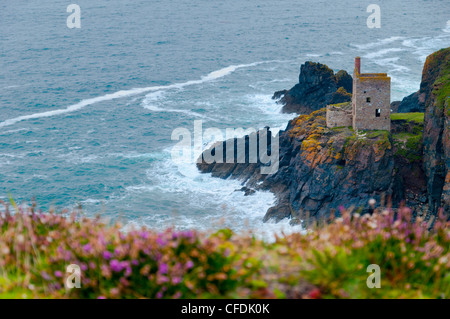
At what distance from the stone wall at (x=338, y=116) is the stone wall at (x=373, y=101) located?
4.99ft

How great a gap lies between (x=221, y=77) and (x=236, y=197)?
188ft

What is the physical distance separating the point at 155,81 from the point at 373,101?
65.2 metres

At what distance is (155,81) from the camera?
105 m

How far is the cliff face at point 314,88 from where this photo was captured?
2917 inches

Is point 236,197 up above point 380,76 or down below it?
below

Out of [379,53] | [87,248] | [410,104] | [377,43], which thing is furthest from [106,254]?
[377,43]

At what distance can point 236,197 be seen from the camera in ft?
174

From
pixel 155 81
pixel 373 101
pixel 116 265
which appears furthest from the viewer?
pixel 155 81

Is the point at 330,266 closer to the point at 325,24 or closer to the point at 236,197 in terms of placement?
the point at 236,197

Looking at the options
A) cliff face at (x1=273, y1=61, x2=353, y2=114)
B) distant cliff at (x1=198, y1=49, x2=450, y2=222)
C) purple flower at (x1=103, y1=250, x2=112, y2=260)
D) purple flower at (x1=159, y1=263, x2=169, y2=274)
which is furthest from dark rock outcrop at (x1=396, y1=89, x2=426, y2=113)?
purple flower at (x1=103, y1=250, x2=112, y2=260)

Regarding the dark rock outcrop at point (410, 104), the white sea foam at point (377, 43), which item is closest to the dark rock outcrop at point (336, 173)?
the dark rock outcrop at point (410, 104)

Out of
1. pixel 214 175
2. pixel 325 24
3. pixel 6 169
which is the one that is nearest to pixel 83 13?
pixel 325 24

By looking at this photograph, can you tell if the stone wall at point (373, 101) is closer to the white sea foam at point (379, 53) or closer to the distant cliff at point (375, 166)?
the distant cliff at point (375, 166)

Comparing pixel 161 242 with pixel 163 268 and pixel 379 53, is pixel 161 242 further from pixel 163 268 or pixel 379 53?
pixel 379 53
